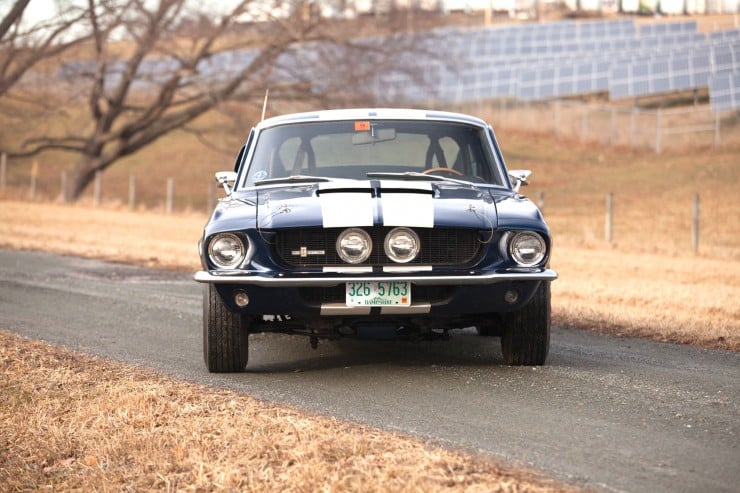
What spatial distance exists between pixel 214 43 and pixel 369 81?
4.97 meters

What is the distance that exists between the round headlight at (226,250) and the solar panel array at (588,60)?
115ft

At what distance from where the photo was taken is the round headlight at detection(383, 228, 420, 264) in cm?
633

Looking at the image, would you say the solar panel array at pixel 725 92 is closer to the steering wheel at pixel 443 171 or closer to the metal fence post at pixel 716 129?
the metal fence post at pixel 716 129

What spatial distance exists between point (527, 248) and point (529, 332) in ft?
2.01

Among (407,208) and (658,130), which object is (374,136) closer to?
(407,208)

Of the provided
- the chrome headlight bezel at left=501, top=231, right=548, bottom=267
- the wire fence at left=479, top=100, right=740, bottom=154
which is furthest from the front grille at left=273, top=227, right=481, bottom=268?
the wire fence at left=479, top=100, right=740, bottom=154

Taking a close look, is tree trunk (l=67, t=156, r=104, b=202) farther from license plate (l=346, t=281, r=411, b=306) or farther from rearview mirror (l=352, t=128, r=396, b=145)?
license plate (l=346, t=281, r=411, b=306)

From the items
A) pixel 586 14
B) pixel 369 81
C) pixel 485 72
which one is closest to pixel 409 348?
pixel 369 81

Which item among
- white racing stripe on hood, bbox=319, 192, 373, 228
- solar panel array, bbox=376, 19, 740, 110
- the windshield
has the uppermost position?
solar panel array, bbox=376, 19, 740, 110

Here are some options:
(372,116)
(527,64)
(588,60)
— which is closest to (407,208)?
(372,116)

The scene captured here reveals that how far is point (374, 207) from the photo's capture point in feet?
21.0

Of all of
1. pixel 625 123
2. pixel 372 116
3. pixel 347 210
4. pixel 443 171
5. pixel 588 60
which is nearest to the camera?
pixel 347 210

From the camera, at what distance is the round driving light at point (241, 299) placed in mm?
6387

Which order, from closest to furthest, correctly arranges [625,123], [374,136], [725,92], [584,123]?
1. [374,136]
2. [725,92]
3. [625,123]
4. [584,123]
